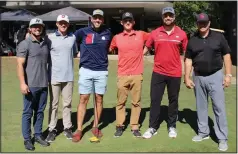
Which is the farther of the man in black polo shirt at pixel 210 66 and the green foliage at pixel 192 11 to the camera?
the green foliage at pixel 192 11

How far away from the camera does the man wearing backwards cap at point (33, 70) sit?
517cm

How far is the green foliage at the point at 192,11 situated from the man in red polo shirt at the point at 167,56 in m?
10.9

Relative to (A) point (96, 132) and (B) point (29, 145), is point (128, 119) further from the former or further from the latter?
(B) point (29, 145)

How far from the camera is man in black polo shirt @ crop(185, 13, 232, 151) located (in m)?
5.30

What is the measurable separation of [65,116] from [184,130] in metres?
2.02

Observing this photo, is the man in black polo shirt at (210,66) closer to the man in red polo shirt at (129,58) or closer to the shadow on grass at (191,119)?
the shadow on grass at (191,119)

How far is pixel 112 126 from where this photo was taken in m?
6.62

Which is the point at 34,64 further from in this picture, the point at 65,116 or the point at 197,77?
the point at 197,77

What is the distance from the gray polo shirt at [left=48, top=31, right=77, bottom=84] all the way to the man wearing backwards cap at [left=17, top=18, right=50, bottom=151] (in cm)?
15

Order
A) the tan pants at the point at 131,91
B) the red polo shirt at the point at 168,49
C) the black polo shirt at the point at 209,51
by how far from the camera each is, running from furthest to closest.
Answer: the tan pants at the point at 131,91 → the red polo shirt at the point at 168,49 → the black polo shirt at the point at 209,51

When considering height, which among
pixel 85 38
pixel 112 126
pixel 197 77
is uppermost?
pixel 85 38

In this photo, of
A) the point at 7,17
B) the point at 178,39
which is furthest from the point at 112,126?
the point at 7,17

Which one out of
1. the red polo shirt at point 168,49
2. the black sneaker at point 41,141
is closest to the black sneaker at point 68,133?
the black sneaker at point 41,141

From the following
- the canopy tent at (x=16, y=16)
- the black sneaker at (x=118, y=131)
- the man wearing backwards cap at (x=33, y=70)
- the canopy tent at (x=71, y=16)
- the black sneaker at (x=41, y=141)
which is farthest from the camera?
the canopy tent at (x=16, y=16)
